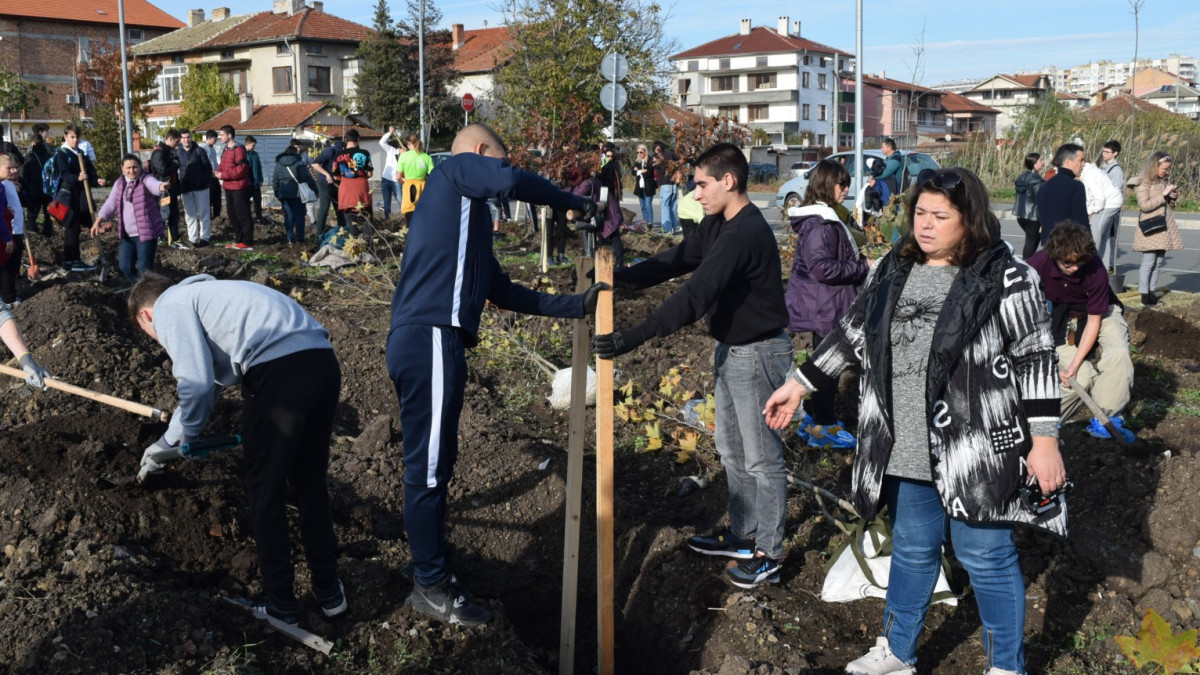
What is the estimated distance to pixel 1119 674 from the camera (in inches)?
149

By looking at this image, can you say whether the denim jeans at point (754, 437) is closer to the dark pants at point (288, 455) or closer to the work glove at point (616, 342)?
the work glove at point (616, 342)

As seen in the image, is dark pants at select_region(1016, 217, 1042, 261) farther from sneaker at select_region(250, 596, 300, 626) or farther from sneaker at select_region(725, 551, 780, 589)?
sneaker at select_region(250, 596, 300, 626)

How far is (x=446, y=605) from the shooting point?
160 inches

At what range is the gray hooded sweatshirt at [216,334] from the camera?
3645mm

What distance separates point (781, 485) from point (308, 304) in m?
6.95

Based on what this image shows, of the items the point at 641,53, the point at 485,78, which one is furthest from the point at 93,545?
the point at 485,78

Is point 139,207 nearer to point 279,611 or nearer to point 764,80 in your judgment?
point 279,611

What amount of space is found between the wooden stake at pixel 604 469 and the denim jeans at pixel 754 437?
692 millimetres

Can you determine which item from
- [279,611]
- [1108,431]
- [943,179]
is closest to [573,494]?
[279,611]

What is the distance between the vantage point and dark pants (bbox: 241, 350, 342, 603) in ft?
12.3

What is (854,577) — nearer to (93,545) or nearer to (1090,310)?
(1090,310)

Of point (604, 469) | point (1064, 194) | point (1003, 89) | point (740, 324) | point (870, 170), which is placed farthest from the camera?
point (1003, 89)

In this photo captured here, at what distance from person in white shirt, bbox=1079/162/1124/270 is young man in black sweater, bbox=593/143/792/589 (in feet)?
26.9

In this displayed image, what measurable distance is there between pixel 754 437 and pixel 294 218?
12.0 metres
